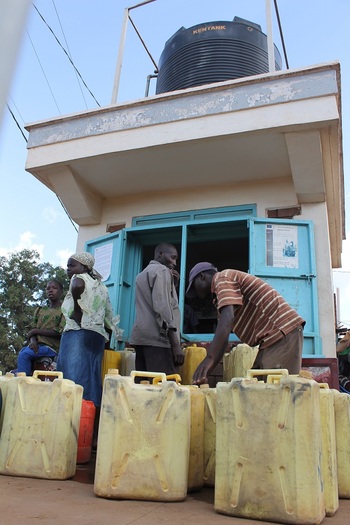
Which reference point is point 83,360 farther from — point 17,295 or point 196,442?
point 17,295

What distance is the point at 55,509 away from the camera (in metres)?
1.90

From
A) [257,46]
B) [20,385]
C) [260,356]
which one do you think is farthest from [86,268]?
[257,46]

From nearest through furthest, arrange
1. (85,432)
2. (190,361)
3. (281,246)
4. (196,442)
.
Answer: (196,442)
(85,432)
(190,361)
(281,246)

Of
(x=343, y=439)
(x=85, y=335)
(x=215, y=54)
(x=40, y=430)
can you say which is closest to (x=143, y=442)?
(x=40, y=430)

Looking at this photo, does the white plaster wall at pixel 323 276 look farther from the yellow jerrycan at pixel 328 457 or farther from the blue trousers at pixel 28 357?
the blue trousers at pixel 28 357

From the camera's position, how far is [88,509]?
194 centimetres

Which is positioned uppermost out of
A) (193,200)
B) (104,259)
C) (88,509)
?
(193,200)

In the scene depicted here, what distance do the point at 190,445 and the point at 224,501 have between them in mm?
514

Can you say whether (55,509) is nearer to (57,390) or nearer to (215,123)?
(57,390)

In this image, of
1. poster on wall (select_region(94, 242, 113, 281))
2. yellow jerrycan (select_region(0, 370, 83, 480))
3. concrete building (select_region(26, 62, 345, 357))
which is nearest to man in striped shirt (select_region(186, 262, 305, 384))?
yellow jerrycan (select_region(0, 370, 83, 480))

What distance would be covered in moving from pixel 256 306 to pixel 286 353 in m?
0.34

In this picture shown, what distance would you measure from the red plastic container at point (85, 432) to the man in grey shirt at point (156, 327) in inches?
25.1

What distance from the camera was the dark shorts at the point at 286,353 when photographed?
110 inches

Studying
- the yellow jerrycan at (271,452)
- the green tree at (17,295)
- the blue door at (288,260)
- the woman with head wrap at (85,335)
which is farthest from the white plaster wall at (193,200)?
the green tree at (17,295)
